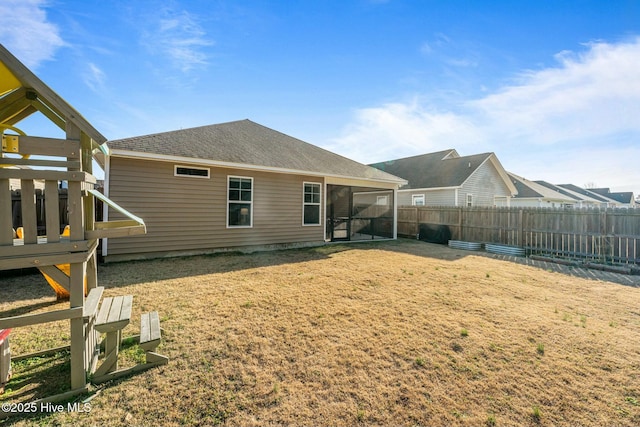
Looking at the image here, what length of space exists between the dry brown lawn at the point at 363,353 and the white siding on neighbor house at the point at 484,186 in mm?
11103

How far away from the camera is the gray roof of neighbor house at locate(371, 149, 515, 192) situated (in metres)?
16.1

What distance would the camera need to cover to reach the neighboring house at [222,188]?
6801 millimetres

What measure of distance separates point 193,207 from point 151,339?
5688 mm

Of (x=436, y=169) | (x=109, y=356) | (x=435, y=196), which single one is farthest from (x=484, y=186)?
(x=109, y=356)

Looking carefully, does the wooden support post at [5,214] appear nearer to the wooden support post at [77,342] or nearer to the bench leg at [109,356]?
the wooden support post at [77,342]

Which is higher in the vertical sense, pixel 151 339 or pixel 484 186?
pixel 484 186

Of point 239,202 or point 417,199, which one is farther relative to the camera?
point 417,199

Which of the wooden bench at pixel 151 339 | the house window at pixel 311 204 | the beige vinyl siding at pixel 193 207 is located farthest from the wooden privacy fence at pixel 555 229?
the wooden bench at pixel 151 339

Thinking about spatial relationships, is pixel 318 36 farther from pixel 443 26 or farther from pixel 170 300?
pixel 170 300

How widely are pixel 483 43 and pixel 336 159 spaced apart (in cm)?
657

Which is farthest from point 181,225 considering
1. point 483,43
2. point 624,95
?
point 624,95

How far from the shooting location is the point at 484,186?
17.2 meters

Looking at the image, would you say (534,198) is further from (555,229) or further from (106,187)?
(106,187)

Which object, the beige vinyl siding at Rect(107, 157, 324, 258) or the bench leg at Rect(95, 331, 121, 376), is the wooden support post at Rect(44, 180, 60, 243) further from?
the beige vinyl siding at Rect(107, 157, 324, 258)
